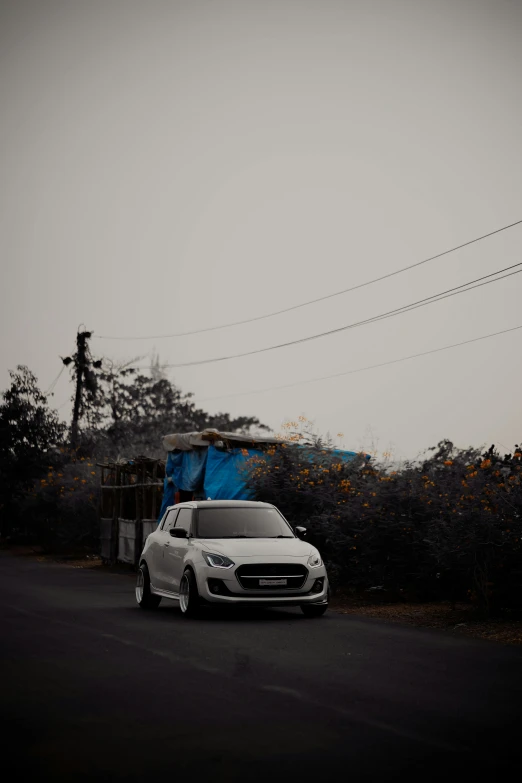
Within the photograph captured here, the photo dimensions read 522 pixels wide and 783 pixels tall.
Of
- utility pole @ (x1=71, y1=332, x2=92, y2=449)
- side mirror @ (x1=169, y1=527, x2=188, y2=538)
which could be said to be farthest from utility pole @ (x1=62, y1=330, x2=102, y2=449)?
side mirror @ (x1=169, y1=527, x2=188, y2=538)

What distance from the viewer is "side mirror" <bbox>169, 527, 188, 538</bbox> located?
16703mm

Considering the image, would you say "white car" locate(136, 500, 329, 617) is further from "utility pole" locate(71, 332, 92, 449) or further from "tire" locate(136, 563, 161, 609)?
"utility pole" locate(71, 332, 92, 449)

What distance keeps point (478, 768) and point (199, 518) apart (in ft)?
37.6

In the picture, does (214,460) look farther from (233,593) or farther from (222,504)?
(233,593)

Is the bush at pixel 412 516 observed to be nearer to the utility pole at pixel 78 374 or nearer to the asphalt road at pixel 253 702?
the asphalt road at pixel 253 702

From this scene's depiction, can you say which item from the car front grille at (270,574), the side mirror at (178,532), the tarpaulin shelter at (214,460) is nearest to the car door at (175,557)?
the side mirror at (178,532)

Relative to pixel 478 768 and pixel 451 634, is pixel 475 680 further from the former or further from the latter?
pixel 451 634

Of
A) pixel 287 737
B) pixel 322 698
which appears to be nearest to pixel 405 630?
pixel 322 698

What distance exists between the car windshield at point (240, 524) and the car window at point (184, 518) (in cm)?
22

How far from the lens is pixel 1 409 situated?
51688 mm

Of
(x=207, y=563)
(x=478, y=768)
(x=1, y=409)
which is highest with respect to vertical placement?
(x=1, y=409)

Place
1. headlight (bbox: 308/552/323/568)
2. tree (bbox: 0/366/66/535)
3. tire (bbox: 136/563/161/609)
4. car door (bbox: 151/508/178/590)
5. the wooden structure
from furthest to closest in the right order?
tree (bbox: 0/366/66/535)
the wooden structure
tire (bbox: 136/563/161/609)
car door (bbox: 151/508/178/590)
headlight (bbox: 308/552/323/568)

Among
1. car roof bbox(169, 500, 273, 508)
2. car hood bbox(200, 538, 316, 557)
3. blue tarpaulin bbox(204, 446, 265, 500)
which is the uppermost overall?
blue tarpaulin bbox(204, 446, 265, 500)

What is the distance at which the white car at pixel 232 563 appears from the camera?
1566cm
